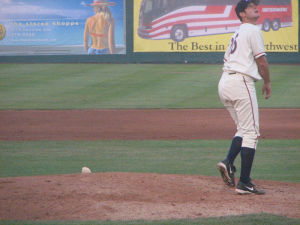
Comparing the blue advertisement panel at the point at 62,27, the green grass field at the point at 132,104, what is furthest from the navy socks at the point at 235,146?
the blue advertisement panel at the point at 62,27

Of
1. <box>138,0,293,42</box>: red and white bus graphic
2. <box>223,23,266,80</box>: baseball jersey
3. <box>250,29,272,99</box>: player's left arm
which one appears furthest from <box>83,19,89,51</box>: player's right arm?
<box>250,29,272,99</box>: player's left arm

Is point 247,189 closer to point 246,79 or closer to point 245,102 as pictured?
point 245,102

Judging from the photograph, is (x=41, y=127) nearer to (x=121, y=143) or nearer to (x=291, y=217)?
(x=121, y=143)

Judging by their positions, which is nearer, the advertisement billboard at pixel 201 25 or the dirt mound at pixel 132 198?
the dirt mound at pixel 132 198

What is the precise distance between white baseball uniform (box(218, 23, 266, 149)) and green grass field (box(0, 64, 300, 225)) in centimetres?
123

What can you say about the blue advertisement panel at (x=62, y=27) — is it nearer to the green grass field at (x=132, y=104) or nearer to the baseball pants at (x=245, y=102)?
the green grass field at (x=132, y=104)

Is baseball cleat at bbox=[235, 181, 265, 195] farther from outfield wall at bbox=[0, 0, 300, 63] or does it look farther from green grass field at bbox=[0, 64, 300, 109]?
outfield wall at bbox=[0, 0, 300, 63]

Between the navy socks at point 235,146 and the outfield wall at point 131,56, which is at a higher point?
the outfield wall at point 131,56

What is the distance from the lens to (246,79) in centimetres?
560

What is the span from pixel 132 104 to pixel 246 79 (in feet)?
27.8

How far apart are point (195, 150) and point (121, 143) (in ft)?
4.37

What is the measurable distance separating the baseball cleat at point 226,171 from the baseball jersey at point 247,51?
955 millimetres

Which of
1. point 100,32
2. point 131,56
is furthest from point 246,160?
point 100,32

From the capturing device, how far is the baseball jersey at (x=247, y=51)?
18.2ft
